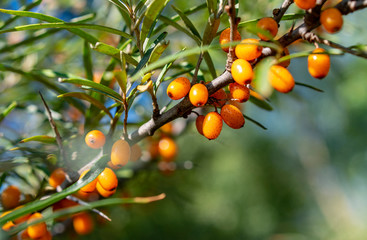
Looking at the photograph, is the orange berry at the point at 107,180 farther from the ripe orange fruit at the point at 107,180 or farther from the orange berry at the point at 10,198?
the orange berry at the point at 10,198

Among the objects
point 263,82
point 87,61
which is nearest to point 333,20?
point 263,82

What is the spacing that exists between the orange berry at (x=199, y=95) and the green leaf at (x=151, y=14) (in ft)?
0.45

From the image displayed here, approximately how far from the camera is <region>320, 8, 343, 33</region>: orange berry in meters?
0.44

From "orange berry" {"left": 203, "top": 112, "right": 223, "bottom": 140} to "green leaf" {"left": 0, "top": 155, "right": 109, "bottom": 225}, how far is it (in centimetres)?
19

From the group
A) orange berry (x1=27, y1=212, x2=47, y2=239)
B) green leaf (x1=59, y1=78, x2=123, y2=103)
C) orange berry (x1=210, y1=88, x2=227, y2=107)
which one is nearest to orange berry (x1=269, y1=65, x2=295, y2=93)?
orange berry (x1=210, y1=88, x2=227, y2=107)

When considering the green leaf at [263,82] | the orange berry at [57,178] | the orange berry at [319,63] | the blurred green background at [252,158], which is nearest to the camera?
the green leaf at [263,82]

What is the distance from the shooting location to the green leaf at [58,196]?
0.46 metres

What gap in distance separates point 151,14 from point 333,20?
28cm

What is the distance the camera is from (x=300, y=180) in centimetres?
468

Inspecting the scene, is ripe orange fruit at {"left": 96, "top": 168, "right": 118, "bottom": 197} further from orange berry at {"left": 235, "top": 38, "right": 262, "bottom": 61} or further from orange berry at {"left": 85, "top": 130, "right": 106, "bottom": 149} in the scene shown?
orange berry at {"left": 235, "top": 38, "right": 262, "bottom": 61}

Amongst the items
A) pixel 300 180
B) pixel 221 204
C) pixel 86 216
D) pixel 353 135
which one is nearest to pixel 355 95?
pixel 353 135

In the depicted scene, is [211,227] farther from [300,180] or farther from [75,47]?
[300,180]

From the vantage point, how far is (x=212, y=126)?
21.5 inches

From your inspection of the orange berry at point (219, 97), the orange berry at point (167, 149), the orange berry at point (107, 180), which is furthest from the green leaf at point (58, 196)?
the orange berry at point (167, 149)
